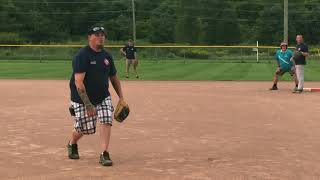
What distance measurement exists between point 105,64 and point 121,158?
1382 mm

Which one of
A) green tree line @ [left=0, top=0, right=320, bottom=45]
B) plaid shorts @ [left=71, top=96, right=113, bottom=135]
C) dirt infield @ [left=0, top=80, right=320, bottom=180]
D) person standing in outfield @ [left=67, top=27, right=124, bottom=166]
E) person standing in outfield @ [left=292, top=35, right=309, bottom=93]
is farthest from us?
green tree line @ [left=0, top=0, right=320, bottom=45]

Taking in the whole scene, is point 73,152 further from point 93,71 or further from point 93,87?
point 93,71

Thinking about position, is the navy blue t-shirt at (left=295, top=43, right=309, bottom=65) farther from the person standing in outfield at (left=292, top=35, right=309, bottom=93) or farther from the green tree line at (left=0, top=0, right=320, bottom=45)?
the green tree line at (left=0, top=0, right=320, bottom=45)

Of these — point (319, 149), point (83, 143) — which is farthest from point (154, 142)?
point (319, 149)

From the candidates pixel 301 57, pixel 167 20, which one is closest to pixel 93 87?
pixel 301 57

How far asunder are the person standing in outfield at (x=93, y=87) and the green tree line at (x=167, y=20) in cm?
8274

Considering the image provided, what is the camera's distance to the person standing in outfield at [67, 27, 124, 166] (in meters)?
7.53

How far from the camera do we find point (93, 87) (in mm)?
7707

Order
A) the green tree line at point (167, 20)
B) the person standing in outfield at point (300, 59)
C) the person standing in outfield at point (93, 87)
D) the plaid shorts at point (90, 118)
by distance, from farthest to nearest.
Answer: the green tree line at point (167, 20) < the person standing in outfield at point (300, 59) < the plaid shorts at point (90, 118) < the person standing in outfield at point (93, 87)

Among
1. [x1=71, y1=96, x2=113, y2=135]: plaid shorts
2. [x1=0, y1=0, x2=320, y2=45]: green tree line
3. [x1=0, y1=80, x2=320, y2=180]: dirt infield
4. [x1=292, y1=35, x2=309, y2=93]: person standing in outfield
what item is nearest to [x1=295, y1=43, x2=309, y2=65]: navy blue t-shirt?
[x1=292, y1=35, x2=309, y2=93]: person standing in outfield

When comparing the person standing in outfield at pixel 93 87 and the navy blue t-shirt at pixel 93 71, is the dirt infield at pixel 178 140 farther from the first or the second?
the navy blue t-shirt at pixel 93 71

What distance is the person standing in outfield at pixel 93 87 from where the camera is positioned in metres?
7.53

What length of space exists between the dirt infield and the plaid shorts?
47cm

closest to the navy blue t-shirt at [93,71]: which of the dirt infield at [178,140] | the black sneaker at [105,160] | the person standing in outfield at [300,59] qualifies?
the black sneaker at [105,160]
